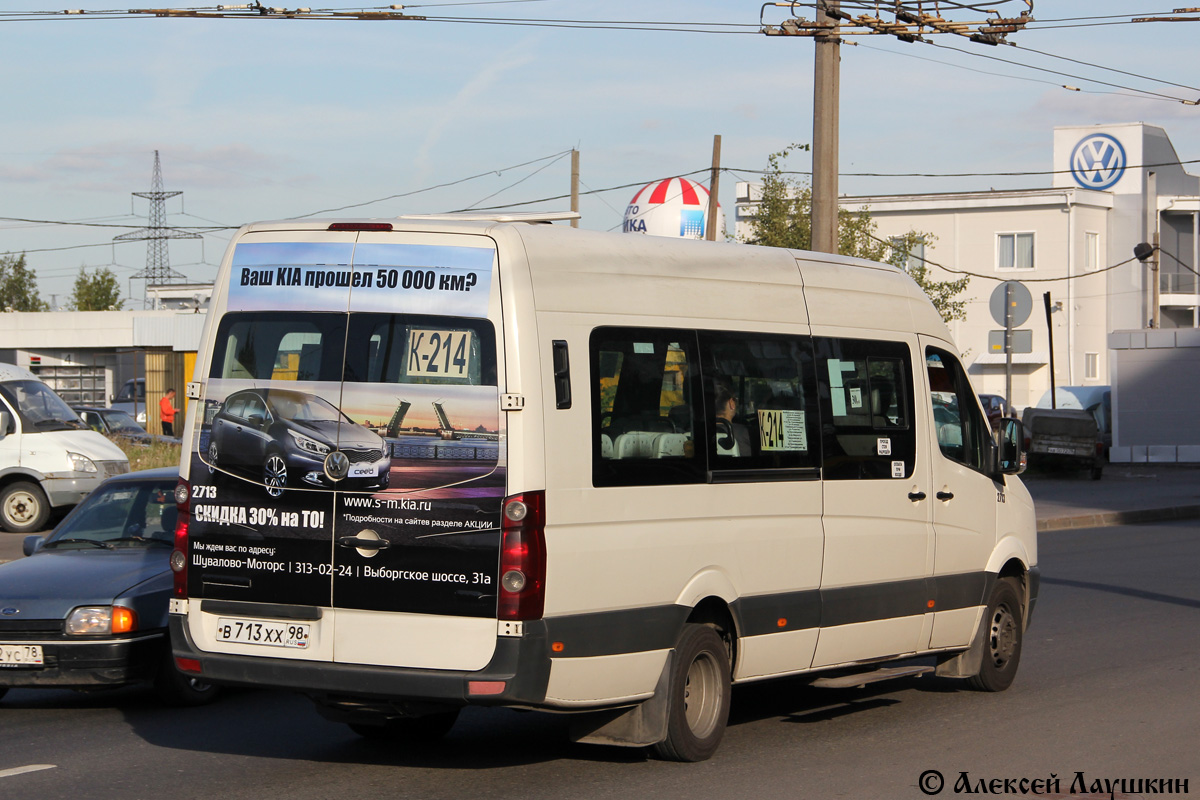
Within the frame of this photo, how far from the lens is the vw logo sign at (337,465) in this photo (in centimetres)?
646

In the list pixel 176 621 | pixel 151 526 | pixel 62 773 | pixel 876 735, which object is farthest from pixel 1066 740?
pixel 151 526

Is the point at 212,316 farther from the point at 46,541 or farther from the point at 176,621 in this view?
the point at 46,541

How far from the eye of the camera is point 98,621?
8227 millimetres

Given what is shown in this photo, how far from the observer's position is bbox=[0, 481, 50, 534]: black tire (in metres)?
20.1

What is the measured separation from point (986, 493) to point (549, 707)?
3952 mm

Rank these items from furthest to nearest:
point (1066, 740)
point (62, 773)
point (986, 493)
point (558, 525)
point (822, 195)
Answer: point (822, 195) < point (986, 493) < point (1066, 740) < point (62, 773) < point (558, 525)

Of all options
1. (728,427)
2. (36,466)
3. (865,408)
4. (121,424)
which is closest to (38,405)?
(36,466)

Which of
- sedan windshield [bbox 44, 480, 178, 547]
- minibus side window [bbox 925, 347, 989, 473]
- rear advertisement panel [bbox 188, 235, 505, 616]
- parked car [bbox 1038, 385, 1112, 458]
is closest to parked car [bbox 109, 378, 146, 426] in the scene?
parked car [bbox 1038, 385, 1112, 458]

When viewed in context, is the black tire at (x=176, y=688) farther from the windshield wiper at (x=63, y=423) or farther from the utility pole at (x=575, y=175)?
the utility pole at (x=575, y=175)

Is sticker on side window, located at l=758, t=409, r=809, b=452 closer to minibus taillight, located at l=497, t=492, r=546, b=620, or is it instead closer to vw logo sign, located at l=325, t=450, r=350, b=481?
minibus taillight, located at l=497, t=492, r=546, b=620

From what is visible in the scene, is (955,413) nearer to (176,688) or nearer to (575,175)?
(176,688)

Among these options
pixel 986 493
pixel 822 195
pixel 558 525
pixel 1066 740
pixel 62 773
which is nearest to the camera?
pixel 558 525

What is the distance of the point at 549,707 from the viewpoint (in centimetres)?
637

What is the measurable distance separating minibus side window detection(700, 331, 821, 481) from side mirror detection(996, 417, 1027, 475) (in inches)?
75.6
